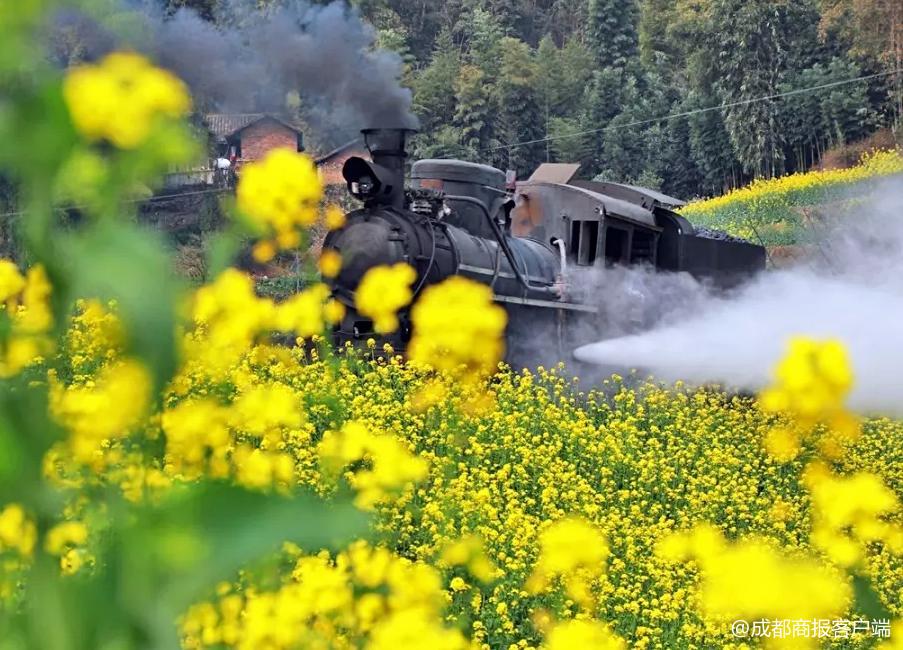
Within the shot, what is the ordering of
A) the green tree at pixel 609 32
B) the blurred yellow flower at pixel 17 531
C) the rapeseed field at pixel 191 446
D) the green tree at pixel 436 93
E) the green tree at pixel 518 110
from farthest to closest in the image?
the green tree at pixel 609 32 < the green tree at pixel 518 110 < the green tree at pixel 436 93 < the blurred yellow flower at pixel 17 531 < the rapeseed field at pixel 191 446

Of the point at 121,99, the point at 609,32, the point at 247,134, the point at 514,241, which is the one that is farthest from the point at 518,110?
the point at 121,99

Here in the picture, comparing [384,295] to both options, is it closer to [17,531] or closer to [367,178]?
[17,531]

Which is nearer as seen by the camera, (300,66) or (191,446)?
(191,446)

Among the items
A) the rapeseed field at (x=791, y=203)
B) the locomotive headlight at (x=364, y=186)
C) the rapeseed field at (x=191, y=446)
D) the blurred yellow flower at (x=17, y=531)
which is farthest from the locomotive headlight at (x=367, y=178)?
the rapeseed field at (x=791, y=203)

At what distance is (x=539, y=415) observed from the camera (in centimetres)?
855

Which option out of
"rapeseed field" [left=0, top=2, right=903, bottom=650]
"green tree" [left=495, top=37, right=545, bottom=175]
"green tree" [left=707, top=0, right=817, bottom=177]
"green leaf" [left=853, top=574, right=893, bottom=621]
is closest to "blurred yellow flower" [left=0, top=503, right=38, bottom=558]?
"rapeseed field" [left=0, top=2, right=903, bottom=650]

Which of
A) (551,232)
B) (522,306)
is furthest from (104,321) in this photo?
(551,232)

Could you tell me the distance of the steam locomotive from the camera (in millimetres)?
9672

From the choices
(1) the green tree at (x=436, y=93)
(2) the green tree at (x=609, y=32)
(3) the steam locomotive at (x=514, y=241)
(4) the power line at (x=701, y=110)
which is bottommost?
(3) the steam locomotive at (x=514, y=241)

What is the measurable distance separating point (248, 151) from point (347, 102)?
571 inches

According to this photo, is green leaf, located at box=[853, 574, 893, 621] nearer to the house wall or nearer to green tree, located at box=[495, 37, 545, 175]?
the house wall

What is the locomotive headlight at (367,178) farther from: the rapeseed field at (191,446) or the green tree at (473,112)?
the green tree at (473,112)

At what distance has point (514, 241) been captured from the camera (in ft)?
38.0

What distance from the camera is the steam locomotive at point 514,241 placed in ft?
31.7
